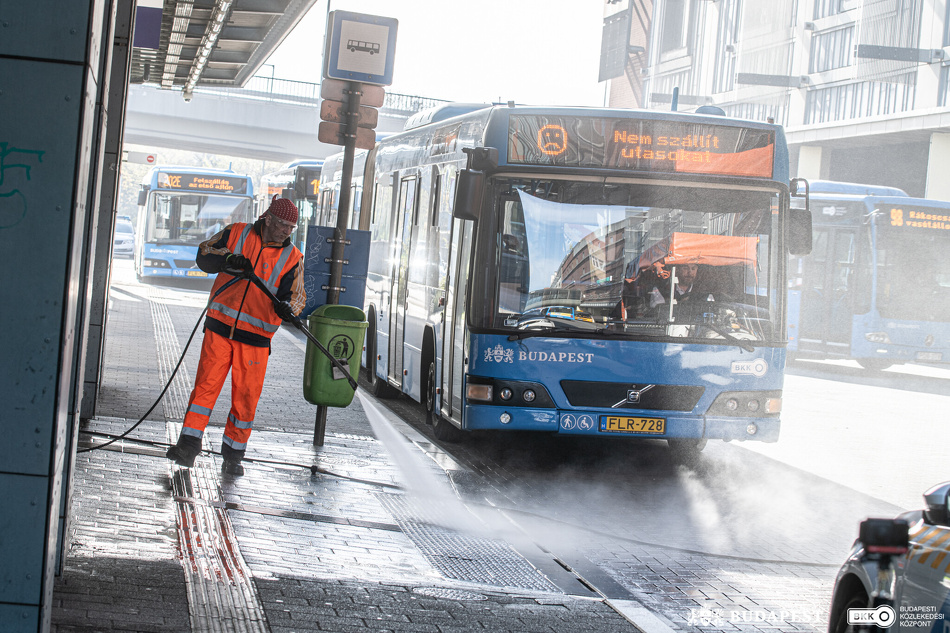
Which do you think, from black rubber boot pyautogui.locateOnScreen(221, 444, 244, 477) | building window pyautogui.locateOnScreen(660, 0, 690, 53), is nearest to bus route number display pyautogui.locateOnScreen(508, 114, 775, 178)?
black rubber boot pyautogui.locateOnScreen(221, 444, 244, 477)

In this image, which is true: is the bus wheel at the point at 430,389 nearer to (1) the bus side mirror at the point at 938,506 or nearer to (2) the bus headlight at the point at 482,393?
(2) the bus headlight at the point at 482,393

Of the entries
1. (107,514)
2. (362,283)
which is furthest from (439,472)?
(107,514)

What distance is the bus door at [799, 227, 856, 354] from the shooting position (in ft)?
77.8

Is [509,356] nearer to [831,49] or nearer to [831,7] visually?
[831,49]

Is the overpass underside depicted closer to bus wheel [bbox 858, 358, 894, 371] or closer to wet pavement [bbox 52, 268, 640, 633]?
bus wheel [bbox 858, 358, 894, 371]

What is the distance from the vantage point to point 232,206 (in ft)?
113

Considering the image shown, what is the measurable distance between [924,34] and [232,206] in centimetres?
2143

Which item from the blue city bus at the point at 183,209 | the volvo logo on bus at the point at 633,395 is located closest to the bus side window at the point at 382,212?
Answer: the volvo logo on bus at the point at 633,395

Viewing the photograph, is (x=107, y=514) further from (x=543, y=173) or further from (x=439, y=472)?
(x=543, y=173)

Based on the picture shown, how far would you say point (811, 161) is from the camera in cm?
4200

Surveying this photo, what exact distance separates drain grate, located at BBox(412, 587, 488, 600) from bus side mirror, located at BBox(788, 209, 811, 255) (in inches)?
202

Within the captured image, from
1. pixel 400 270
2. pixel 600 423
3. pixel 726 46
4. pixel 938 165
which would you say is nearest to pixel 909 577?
pixel 600 423

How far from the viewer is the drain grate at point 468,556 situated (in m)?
6.13

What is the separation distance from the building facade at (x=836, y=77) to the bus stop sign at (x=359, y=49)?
18371 mm
